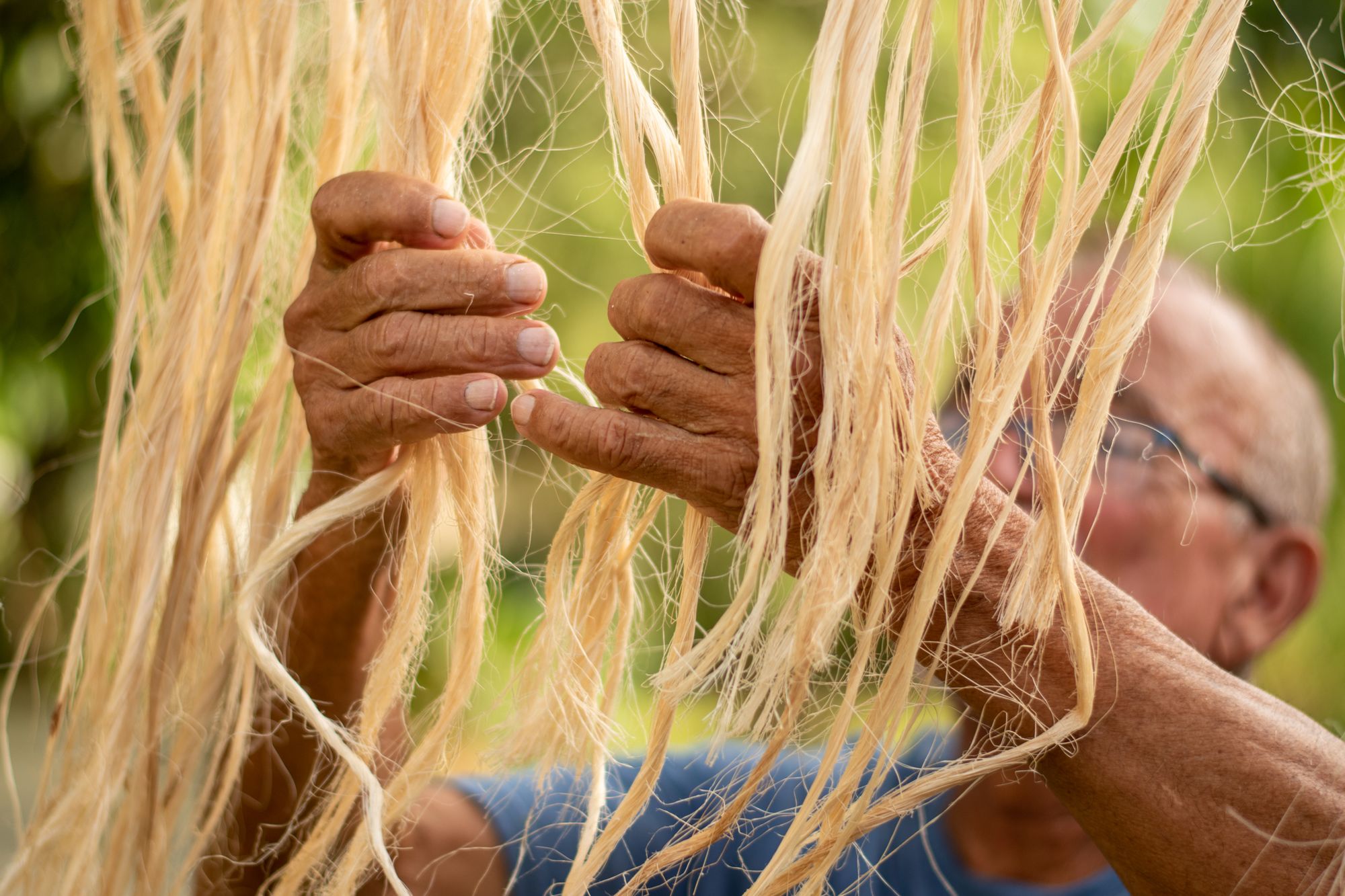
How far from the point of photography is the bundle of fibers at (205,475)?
0.71 m

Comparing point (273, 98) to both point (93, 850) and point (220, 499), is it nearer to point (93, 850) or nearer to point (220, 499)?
point (220, 499)

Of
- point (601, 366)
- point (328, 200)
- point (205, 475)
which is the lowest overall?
point (205, 475)

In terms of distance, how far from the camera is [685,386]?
601 mm

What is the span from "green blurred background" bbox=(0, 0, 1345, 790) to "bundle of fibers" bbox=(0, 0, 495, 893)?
628 millimetres

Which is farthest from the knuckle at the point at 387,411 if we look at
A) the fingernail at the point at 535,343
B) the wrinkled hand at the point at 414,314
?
the fingernail at the point at 535,343

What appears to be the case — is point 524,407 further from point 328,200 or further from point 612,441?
point 328,200

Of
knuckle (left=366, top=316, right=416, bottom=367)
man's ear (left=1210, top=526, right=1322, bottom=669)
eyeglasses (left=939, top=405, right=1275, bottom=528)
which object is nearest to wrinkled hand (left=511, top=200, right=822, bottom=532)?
knuckle (left=366, top=316, right=416, bottom=367)

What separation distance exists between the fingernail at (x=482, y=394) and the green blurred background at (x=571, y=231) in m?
0.77

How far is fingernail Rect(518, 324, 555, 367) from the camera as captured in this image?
0.64m

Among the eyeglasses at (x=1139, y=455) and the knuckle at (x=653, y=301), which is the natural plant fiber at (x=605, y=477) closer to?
the knuckle at (x=653, y=301)

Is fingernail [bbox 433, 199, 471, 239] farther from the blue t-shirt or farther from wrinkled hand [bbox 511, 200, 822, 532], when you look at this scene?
the blue t-shirt

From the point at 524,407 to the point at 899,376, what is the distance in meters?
0.24

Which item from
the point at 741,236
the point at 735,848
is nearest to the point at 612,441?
the point at 741,236

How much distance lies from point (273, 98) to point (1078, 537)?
1181 millimetres
